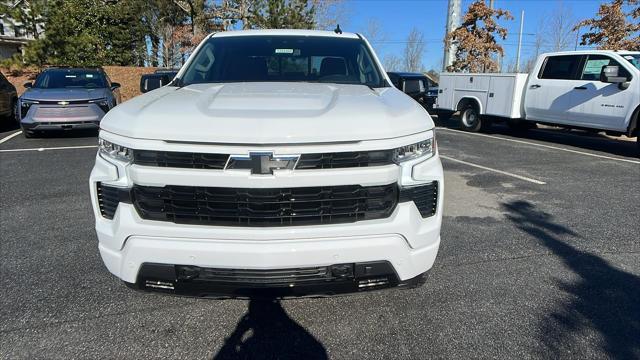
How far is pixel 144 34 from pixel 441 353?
1192 inches

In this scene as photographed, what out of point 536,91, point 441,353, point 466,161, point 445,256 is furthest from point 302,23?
point 441,353

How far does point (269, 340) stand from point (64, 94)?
897 centimetres

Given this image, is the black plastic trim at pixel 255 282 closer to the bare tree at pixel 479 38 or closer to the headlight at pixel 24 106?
the headlight at pixel 24 106

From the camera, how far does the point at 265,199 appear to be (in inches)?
85.5

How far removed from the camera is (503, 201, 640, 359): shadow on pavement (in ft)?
8.45

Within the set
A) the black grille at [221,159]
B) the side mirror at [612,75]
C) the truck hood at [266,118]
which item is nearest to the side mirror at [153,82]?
the truck hood at [266,118]

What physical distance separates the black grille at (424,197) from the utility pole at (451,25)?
57.7 ft

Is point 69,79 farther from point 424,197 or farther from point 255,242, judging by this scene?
point 424,197

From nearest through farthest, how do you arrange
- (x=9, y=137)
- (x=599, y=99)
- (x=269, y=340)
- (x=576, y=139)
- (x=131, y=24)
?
(x=269, y=340)
(x=599, y=99)
(x=9, y=137)
(x=576, y=139)
(x=131, y=24)

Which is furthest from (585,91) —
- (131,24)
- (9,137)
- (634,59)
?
(131,24)

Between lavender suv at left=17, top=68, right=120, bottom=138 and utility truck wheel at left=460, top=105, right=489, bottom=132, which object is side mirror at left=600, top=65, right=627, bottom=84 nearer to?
utility truck wheel at left=460, top=105, right=489, bottom=132

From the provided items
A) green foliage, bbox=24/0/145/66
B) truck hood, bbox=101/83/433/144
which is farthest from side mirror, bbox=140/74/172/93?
green foliage, bbox=24/0/145/66

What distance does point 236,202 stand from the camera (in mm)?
2186

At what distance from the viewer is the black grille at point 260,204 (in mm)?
2184
